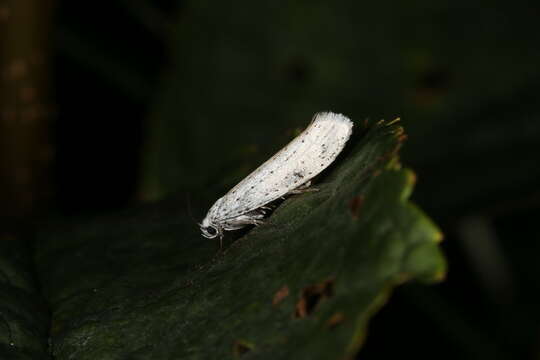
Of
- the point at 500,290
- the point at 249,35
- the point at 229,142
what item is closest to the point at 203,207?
the point at 229,142

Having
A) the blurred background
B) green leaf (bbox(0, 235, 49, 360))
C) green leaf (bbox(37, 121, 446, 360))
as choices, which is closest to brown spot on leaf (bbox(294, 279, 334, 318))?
green leaf (bbox(37, 121, 446, 360))

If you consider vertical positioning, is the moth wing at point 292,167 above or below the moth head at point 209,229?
above

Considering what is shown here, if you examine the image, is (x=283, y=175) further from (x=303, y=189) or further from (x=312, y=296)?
(x=312, y=296)

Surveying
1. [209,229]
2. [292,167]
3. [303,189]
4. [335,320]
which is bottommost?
[335,320]

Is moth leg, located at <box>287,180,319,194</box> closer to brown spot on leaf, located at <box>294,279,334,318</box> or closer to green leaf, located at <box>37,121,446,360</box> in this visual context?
green leaf, located at <box>37,121,446,360</box>

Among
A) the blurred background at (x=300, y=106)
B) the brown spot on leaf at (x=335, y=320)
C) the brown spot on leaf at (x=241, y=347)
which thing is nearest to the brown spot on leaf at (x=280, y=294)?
the brown spot on leaf at (x=241, y=347)

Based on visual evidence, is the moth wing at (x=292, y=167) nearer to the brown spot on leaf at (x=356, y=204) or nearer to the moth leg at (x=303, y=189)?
the moth leg at (x=303, y=189)

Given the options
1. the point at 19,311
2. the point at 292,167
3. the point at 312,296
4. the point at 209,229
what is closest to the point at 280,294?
the point at 312,296
